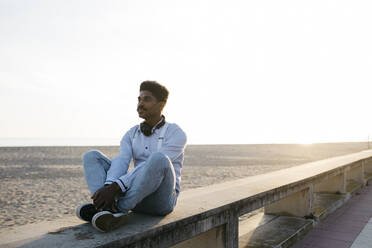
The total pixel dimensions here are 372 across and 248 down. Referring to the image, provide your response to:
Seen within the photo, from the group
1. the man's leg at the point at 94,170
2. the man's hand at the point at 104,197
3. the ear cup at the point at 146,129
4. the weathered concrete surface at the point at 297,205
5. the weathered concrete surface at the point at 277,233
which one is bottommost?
the weathered concrete surface at the point at 277,233

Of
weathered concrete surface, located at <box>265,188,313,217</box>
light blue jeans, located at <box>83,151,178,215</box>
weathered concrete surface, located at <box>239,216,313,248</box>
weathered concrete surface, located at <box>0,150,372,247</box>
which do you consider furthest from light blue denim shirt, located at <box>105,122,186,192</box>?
weathered concrete surface, located at <box>265,188,313,217</box>

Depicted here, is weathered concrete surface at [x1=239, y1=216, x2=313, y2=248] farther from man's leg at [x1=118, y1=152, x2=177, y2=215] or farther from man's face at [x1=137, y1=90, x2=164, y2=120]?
man's face at [x1=137, y1=90, x2=164, y2=120]

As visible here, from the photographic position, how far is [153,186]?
93.8 inches

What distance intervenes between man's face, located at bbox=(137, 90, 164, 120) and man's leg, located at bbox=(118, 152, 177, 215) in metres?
A: 0.55

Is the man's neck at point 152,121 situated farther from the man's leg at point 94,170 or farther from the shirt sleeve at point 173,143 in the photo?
the man's leg at point 94,170

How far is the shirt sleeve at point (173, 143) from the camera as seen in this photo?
2678 millimetres

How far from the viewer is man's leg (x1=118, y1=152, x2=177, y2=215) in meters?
2.31

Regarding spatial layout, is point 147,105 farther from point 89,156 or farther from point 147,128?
point 89,156

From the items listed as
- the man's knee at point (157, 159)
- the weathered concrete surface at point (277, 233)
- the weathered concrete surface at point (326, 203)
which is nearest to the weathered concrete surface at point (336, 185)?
the weathered concrete surface at point (326, 203)

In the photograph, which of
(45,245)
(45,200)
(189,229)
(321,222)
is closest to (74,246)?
(45,245)

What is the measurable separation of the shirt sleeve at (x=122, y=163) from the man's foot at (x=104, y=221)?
26 centimetres

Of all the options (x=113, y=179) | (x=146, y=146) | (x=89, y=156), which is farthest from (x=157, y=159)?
(x=89, y=156)

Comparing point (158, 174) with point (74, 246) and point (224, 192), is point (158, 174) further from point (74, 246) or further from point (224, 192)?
point (224, 192)

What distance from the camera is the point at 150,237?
83.9 inches
